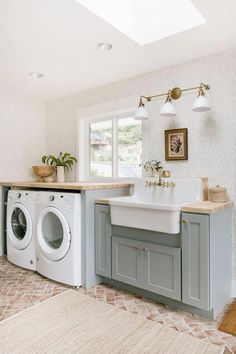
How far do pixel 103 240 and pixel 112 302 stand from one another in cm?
54

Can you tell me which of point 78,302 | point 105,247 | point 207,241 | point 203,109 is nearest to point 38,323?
point 78,302

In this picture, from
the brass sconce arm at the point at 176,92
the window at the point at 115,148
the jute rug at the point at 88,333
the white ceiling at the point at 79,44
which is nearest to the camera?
the jute rug at the point at 88,333

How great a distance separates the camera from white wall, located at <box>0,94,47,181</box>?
3.48 metres

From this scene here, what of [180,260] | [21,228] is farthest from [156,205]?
[21,228]

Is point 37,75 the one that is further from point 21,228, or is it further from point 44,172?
point 21,228

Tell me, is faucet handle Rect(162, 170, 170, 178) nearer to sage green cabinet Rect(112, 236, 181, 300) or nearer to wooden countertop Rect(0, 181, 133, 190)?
wooden countertop Rect(0, 181, 133, 190)

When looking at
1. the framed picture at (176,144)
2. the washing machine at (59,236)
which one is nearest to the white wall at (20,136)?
the washing machine at (59,236)

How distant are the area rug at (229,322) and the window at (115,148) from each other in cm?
161

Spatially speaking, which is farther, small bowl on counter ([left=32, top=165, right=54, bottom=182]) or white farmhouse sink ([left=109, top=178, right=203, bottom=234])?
small bowl on counter ([left=32, top=165, right=54, bottom=182])

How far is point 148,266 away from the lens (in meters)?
2.12

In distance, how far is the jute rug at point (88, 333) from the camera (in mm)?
1591

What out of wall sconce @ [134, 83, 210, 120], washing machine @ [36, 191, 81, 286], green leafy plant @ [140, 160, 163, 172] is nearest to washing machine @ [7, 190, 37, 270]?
washing machine @ [36, 191, 81, 286]

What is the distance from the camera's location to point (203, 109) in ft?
7.24

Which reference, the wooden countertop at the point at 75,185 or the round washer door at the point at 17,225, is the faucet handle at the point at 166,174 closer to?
the wooden countertop at the point at 75,185
